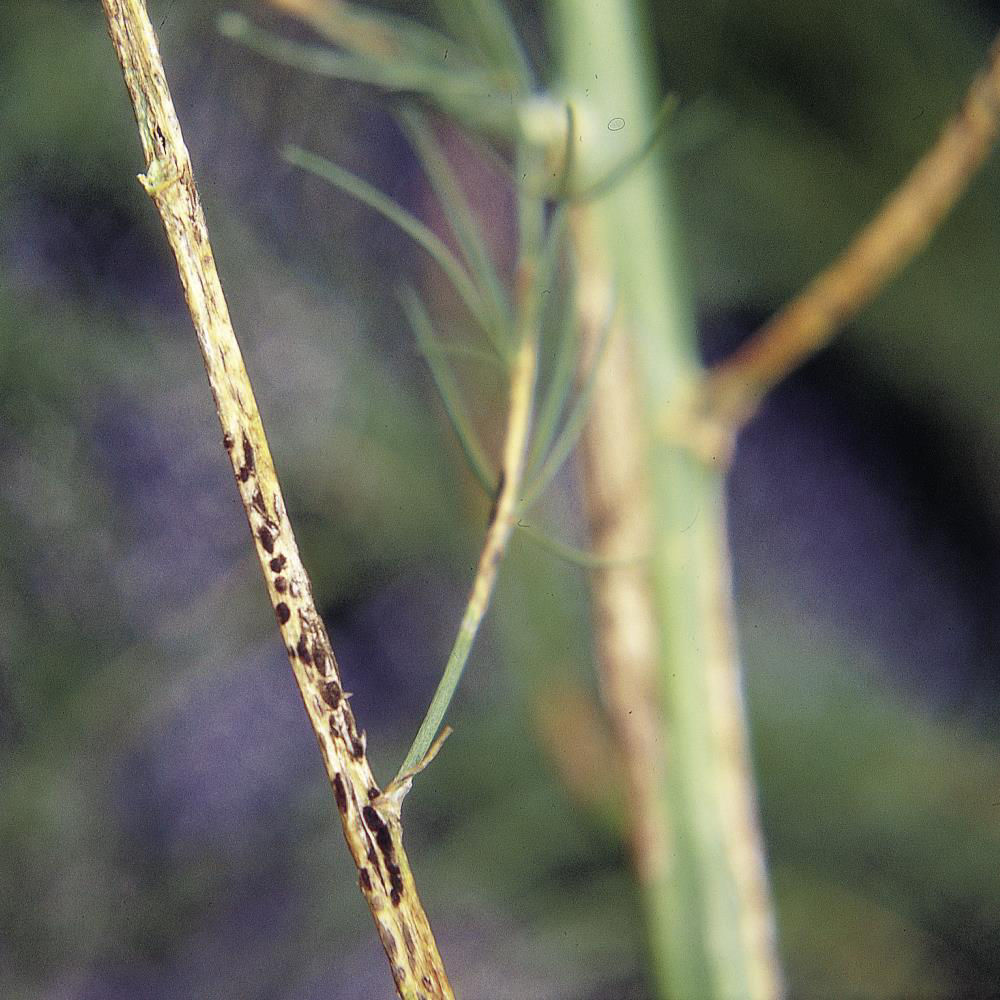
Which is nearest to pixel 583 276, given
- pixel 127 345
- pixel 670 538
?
pixel 670 538

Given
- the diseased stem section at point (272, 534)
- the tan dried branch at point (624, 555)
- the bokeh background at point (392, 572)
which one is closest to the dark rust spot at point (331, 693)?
the diseased stem section at point (272, 534)

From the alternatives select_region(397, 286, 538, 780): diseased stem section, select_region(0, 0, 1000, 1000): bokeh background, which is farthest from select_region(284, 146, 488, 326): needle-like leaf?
select_region(0, 0, 1000, 1000): bokeh background

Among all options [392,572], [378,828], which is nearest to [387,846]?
[378,828]

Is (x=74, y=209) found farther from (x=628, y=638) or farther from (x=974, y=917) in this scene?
(x=974, y=917)

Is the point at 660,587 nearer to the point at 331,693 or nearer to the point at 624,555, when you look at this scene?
the point at 624,555

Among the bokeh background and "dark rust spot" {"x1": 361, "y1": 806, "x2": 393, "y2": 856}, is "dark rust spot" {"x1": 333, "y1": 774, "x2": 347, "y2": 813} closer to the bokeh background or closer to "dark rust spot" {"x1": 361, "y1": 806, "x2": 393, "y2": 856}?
"dark rust spot" {"x1": 361, "y1": 806, "x2": 393, "y2": 856}

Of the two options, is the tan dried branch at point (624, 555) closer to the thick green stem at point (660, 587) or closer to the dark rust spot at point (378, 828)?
the thick green stem at point (660, 587)
